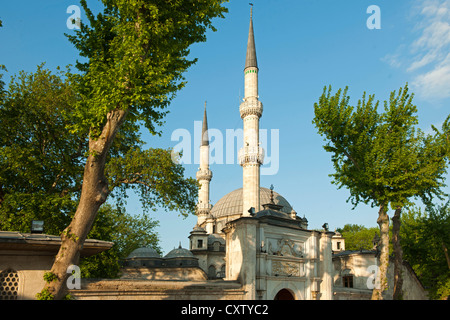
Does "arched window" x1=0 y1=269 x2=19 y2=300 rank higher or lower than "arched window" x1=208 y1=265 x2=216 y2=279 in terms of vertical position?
higher

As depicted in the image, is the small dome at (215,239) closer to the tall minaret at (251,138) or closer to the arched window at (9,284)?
the tall minaret at (251,138)

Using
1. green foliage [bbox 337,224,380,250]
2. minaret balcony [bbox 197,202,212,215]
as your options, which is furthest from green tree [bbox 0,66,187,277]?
green foliage [bbox 337,224,380,250]

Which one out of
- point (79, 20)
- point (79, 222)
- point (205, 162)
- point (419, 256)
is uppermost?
point (205, 162)

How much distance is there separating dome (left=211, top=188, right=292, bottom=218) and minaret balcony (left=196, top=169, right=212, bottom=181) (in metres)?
4.89

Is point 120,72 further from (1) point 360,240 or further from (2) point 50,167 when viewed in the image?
(1) point 360,240

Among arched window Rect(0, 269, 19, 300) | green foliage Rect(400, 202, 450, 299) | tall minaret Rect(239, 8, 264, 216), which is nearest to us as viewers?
arched window Rect(0, 269, 19, 300)

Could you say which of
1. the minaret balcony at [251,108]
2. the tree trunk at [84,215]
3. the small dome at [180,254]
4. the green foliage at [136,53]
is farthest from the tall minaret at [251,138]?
the tree trunk at [84,215]

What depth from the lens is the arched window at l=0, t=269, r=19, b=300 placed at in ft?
34.4

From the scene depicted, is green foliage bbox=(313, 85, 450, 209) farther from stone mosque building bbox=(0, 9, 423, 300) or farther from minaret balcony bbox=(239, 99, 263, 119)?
minaret balcony bbox=(239, 99, 263, 119)
